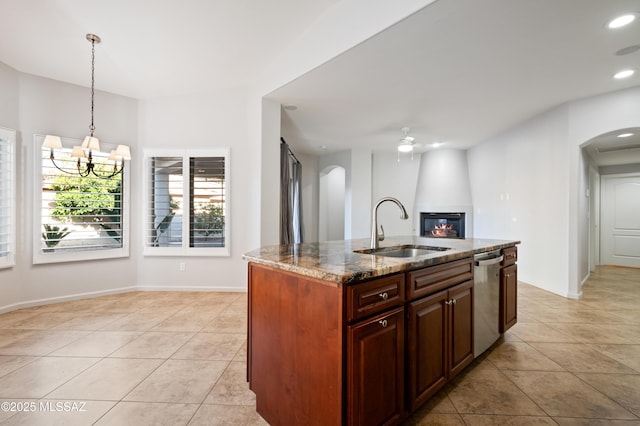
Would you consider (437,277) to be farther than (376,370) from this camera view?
Yes

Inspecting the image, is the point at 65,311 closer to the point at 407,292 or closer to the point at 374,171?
the point at 407,292

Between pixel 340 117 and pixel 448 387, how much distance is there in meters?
3.73

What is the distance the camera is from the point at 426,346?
1599mm

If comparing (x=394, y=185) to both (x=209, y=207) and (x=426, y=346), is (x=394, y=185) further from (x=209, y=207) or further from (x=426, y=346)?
(x=426, y=346)

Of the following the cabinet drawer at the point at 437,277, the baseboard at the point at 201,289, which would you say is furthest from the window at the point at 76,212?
the cabinet drawer at the point at 437,277

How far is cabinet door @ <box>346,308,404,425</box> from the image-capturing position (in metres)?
1.19

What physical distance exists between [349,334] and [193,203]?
3.70 metres

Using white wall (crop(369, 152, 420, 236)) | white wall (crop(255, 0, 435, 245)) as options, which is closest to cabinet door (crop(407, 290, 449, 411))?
white wall (crop(255, 0, 435, 245))

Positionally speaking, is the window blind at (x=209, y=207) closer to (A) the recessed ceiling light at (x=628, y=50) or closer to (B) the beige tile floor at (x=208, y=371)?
(B) the beige tile floor at (x=208, y=371)

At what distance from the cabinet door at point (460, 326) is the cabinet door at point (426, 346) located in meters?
0.10

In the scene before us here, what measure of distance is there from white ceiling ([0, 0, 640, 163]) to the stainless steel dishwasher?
1.85 m

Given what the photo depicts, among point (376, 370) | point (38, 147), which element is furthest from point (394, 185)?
point (38, 147)

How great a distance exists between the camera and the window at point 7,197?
334 centimetres

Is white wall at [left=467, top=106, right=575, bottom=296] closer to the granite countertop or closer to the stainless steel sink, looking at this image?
the stainless steel sink
